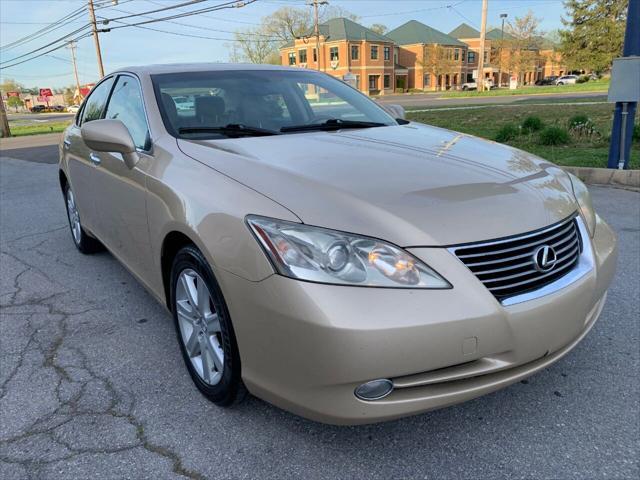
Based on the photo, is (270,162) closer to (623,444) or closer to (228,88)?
(228,88)

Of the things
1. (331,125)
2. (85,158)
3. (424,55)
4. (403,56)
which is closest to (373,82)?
(424,55)

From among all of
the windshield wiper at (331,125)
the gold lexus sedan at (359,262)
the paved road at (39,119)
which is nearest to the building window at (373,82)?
the paved road at (39,119)

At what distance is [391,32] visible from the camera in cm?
7912

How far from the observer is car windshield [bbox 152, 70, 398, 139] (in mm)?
2887

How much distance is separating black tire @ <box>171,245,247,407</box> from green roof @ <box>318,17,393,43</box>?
210ft

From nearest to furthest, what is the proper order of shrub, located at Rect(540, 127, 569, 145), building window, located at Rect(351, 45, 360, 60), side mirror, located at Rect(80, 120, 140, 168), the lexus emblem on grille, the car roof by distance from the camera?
the lexus emblem on grille < side mirror, located at Rect(80, 120, 140, 168) < the car roof < shrub, located at Rect(540, 127, 569, 145) < building window, located at Rect(351, 45, 360, 60)

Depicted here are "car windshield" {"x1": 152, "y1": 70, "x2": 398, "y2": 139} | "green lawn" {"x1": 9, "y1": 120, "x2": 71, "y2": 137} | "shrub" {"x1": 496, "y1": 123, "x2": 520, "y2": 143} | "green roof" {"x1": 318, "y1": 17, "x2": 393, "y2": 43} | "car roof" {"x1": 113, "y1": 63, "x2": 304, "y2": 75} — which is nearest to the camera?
"car windshield" {"x1": 152, "y1": 70, "x2": 398, "y2": 139}

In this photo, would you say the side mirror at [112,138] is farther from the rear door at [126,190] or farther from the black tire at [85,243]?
the black tire at [85,243]

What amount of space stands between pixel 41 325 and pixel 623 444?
10.9ft

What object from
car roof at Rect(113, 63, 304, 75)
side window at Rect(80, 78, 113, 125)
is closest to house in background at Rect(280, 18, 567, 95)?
side window at Rect(80, 78, 113, 125)

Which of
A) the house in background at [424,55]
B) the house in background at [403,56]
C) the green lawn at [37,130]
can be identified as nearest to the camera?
the green lawn at [37,130]

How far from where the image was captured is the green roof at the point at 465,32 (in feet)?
270

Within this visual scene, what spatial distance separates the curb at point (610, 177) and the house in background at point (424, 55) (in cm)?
6470

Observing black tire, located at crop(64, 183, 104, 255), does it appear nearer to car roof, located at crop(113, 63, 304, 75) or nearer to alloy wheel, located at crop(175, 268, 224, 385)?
car roof, located at crop(113, 63, 304, 75)
